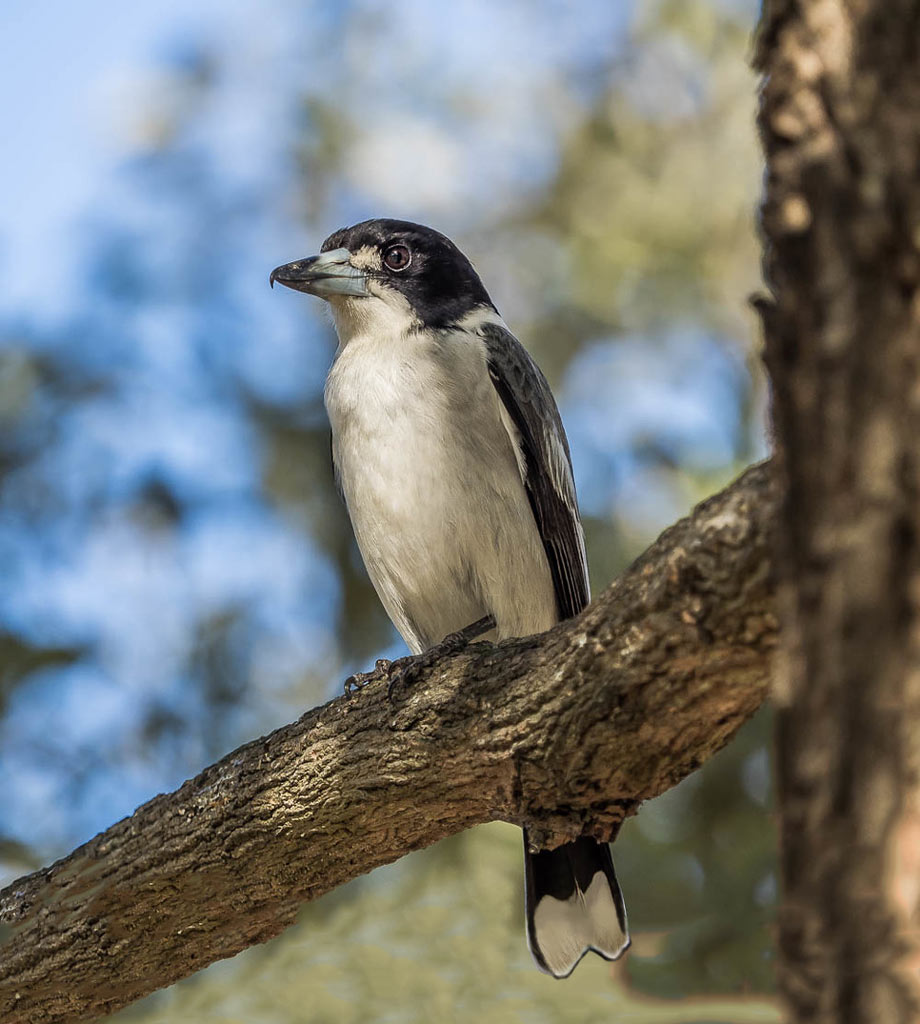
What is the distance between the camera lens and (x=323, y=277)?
14.5 feet

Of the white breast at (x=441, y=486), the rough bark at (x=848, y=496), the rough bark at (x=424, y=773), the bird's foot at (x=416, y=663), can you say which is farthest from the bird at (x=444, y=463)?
the rough bark at (x=848, y=496)

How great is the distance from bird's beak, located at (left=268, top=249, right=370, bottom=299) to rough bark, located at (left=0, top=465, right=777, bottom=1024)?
1710mm

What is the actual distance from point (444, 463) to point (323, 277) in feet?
2.92

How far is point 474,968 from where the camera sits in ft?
15.1

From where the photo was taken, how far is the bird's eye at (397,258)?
14.8ft

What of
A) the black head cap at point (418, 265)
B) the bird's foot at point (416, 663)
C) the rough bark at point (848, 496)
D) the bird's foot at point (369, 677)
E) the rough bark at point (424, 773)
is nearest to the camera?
the rough bark at point (848, 496)

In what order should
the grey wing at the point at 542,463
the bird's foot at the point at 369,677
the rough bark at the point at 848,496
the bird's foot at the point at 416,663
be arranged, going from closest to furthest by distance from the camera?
the rough bark at the point at 848,496 → the bird's foot at the point at 416,663 → the bird's foot at the point at 369,677 → the grey wing at the point at 542,463

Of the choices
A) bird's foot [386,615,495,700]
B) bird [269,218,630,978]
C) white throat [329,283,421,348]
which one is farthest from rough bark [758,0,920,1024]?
white throat [329,283,421,348]

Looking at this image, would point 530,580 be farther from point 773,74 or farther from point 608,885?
point 773,74

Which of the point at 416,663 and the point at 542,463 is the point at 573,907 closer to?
the point at 416,663

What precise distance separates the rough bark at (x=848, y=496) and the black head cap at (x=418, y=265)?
118 inches

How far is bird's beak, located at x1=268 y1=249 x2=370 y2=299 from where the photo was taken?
441cm

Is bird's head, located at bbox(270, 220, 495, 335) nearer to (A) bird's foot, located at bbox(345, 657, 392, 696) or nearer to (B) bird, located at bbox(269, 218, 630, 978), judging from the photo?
(B) bird, located at bbox(269, 218, 630, 978)

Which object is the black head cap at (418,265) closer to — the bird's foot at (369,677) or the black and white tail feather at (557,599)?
the black and white tail feather at (557,599)
